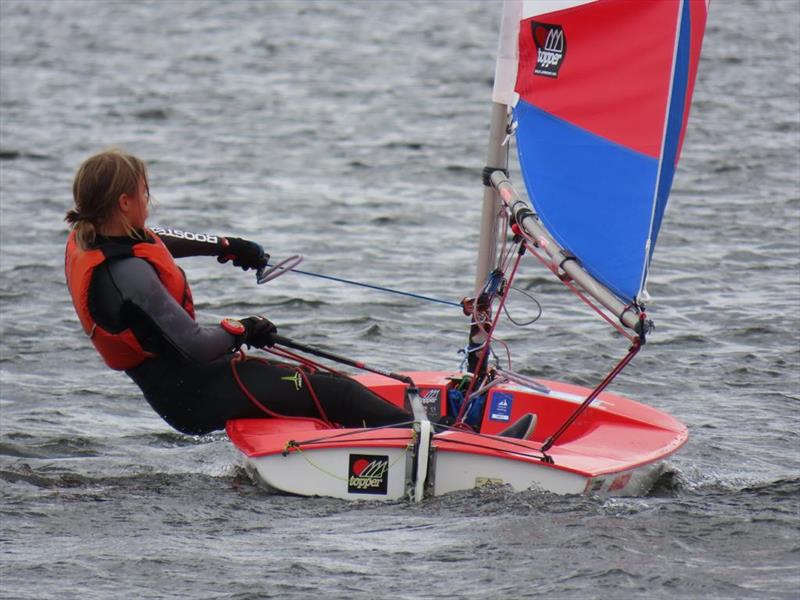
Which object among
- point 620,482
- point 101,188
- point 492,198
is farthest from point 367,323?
point 101,188

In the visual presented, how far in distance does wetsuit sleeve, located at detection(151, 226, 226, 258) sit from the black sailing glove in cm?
48

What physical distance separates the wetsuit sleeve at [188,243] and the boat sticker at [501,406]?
1.30 metres

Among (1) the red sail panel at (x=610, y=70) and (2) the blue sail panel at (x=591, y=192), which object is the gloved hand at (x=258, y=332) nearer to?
(2) the blue sail panel at (x=591, y=192)

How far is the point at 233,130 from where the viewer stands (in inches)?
575

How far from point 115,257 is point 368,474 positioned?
1.17m

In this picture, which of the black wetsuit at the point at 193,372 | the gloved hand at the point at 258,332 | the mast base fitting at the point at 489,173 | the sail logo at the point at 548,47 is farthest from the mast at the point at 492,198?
the gloved hand at the point at 258,332

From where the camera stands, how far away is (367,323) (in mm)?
8320

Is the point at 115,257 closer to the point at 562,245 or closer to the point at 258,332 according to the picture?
the point at 258,332

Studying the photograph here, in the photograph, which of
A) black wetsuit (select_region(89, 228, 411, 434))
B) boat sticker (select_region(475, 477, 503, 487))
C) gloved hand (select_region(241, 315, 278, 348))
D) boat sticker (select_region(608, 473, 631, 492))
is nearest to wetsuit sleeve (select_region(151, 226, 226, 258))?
black wetsuit (select_region(89, 228, 411, 434))

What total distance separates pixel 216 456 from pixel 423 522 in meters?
1.43

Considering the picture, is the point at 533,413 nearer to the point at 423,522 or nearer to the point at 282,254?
the point at 423,522

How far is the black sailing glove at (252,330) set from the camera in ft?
16.9

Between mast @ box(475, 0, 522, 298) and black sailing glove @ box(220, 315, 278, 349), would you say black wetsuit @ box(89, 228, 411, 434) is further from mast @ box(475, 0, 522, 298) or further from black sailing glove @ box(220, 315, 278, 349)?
mast @ box(475, 0, 522, 298)

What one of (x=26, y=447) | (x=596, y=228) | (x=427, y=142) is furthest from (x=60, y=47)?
(x=596, y=228)
